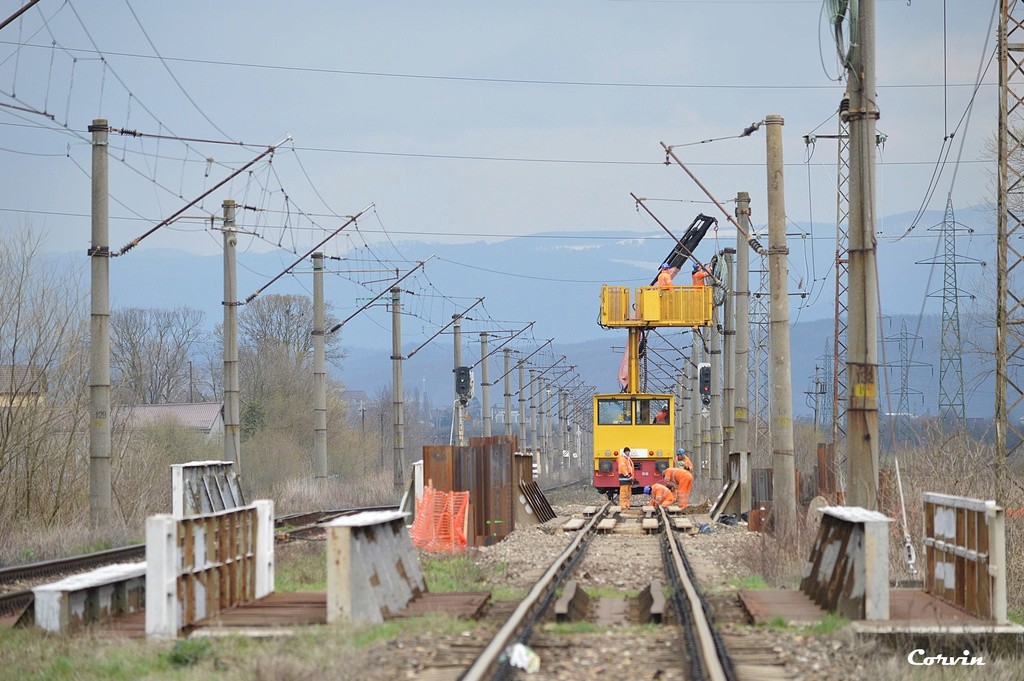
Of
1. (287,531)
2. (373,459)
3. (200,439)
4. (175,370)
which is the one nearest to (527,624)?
(287,531)

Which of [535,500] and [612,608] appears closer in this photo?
[612,608]

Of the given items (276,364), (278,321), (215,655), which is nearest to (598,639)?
(215,655)

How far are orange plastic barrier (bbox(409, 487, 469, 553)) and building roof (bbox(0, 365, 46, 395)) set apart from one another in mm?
9144

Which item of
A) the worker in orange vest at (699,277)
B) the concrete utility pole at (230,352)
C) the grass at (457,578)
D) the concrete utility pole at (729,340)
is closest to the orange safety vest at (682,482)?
the concrete utility pole at (729,340)

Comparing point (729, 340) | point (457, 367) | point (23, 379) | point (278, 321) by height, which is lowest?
point (23, 379)

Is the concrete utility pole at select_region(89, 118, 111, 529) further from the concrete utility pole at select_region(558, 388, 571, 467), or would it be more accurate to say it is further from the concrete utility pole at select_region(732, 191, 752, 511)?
the concrete utility pole at select_region(558, 388, 571, 467)

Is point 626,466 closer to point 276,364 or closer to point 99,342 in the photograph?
point 99,342

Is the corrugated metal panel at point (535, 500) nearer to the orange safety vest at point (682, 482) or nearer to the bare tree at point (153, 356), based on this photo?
the orange safety vest at point (682, 482)

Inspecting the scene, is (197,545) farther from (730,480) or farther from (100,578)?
(730,480)

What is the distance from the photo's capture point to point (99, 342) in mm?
24312

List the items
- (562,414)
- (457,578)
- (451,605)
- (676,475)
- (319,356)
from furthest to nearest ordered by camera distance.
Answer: (562,414) < (319,356) < (676,475) < (457,578) < (451,605)

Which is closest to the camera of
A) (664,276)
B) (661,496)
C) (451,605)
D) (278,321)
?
(451,605)

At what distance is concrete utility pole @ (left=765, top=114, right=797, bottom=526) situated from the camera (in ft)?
78.9

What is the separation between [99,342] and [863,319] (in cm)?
1423
